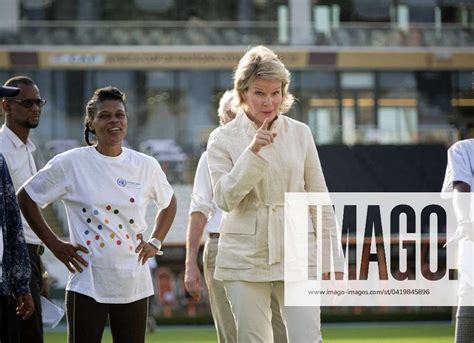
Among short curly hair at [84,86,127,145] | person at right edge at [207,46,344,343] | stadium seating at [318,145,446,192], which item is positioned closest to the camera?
person at right edge at [207,46,344,343]

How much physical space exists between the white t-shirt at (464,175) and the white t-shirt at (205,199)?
61.7 inches

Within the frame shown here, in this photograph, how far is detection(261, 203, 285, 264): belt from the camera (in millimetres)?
6363

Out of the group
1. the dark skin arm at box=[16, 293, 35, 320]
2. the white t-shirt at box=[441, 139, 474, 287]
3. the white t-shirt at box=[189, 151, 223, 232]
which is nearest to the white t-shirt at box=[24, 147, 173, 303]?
the dark skin arm at box=[16, 293, 35, 320]

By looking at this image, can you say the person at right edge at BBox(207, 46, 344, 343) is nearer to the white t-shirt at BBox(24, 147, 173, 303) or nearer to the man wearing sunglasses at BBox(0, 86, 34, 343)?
the white t-shirt at BBox(24, 147, 173, 303)

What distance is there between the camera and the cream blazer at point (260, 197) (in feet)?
20.9

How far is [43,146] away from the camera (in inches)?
1328

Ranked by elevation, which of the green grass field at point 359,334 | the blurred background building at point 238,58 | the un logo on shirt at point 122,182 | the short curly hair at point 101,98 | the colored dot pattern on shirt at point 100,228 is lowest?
the green grass field at point 359,334

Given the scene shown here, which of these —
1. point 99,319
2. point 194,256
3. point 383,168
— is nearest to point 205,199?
point 194,256

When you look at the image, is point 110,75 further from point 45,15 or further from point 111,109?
point 111,109

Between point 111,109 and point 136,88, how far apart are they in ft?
98.2

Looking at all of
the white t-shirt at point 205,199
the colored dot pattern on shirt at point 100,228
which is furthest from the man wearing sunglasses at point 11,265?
the white t-shirt at point 205,199

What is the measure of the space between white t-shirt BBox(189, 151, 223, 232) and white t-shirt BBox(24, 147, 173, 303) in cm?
94

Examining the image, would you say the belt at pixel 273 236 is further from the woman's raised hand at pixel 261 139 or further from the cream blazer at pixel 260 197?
the woman's raised hand at pixel 261 139

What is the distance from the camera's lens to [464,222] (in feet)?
24.7
